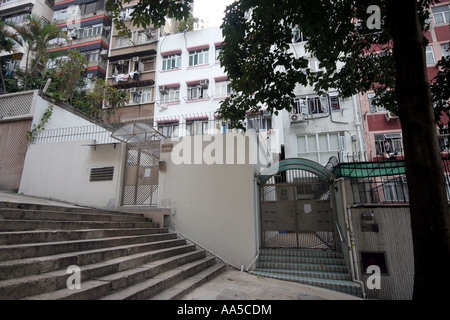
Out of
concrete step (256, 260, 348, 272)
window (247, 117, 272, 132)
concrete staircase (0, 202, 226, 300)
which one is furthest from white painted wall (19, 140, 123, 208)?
window (247, 117, 272, 132)

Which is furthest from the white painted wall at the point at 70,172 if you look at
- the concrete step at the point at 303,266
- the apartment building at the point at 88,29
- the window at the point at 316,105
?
the apartment building at the point at 88,29

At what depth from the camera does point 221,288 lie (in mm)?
5387

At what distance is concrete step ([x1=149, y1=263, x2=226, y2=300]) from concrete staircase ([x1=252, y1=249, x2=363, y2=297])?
4.53ft

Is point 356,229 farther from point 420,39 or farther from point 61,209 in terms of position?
point 61,209

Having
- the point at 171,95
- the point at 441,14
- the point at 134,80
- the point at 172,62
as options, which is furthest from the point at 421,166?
the point at 134,80

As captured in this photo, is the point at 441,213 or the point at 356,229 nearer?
the point at 441,213

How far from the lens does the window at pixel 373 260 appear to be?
6695mm

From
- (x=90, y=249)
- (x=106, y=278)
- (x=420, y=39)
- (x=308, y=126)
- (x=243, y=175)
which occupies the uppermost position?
(x=308, y=126)

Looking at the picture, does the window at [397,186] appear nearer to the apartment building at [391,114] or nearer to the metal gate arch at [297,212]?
the metal gate arch at [297,212]

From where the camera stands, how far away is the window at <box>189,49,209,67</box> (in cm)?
1735

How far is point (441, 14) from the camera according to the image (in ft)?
44.7

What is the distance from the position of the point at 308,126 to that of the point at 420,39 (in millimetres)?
10698

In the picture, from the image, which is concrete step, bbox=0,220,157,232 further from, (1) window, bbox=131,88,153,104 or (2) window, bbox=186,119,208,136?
(1) window, bbox=131,88,153,104
